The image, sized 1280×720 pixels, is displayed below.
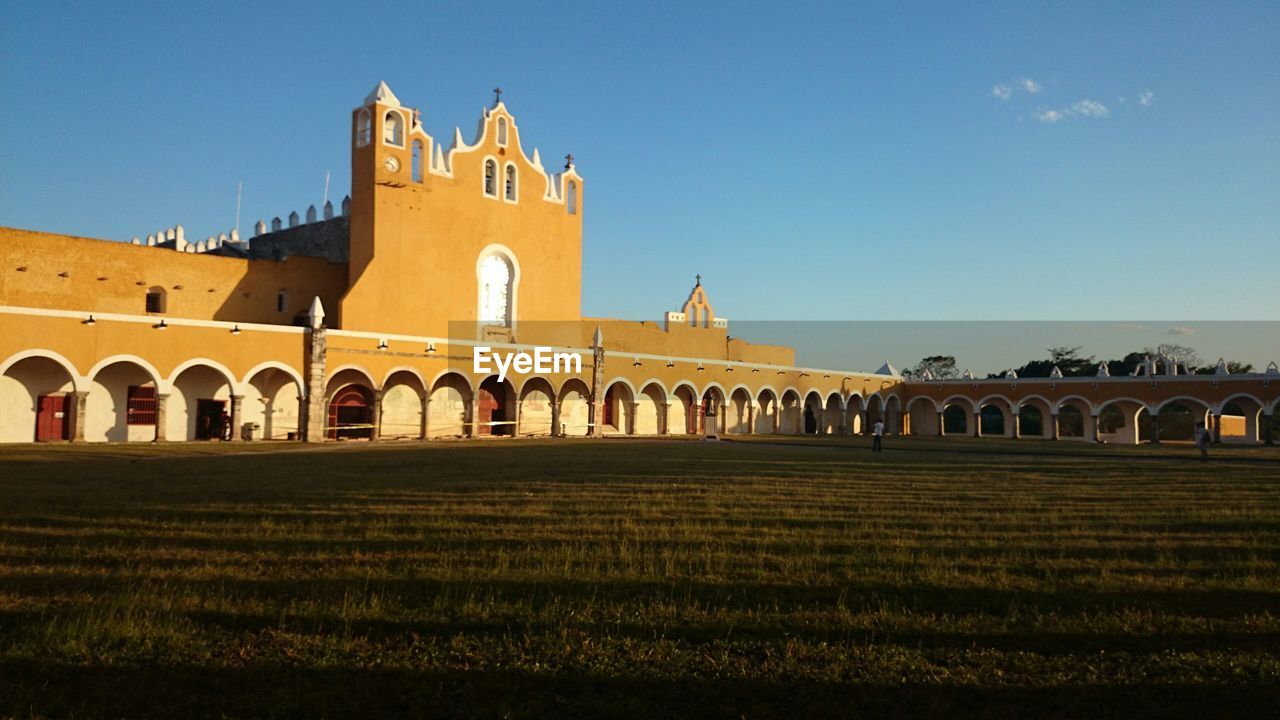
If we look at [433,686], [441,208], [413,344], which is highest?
[441,208]

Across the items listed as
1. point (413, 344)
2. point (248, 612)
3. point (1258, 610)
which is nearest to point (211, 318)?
point (413, 344)

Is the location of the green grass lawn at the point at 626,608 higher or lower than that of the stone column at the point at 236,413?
lower

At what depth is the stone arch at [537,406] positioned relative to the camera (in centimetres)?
3481

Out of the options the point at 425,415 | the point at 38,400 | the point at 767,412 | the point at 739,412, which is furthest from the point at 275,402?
the point at 767,412

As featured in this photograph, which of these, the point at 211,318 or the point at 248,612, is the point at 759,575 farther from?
the point at 211,318

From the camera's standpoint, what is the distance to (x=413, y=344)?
1198 inches

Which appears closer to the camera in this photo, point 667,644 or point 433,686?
point 433,686

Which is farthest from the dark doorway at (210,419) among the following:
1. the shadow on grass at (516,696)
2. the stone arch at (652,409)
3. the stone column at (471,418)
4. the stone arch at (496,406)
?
the shadow on grass at (516,696)

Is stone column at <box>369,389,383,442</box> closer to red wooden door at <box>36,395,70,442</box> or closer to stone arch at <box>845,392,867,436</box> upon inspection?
red wooden door at <box>36,395,70,442</box>

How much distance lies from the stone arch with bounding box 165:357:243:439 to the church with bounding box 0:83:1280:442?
59 millimetres

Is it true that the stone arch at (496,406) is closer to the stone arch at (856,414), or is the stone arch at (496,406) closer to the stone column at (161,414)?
the stone column at (161,414)

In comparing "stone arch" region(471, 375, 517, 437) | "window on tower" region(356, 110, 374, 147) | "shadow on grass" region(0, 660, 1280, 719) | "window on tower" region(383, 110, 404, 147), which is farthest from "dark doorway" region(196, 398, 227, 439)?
"shadow on grass" region(0, 660, 1280, 719)

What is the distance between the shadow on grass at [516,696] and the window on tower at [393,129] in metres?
29.1

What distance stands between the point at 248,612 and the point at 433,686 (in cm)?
158
